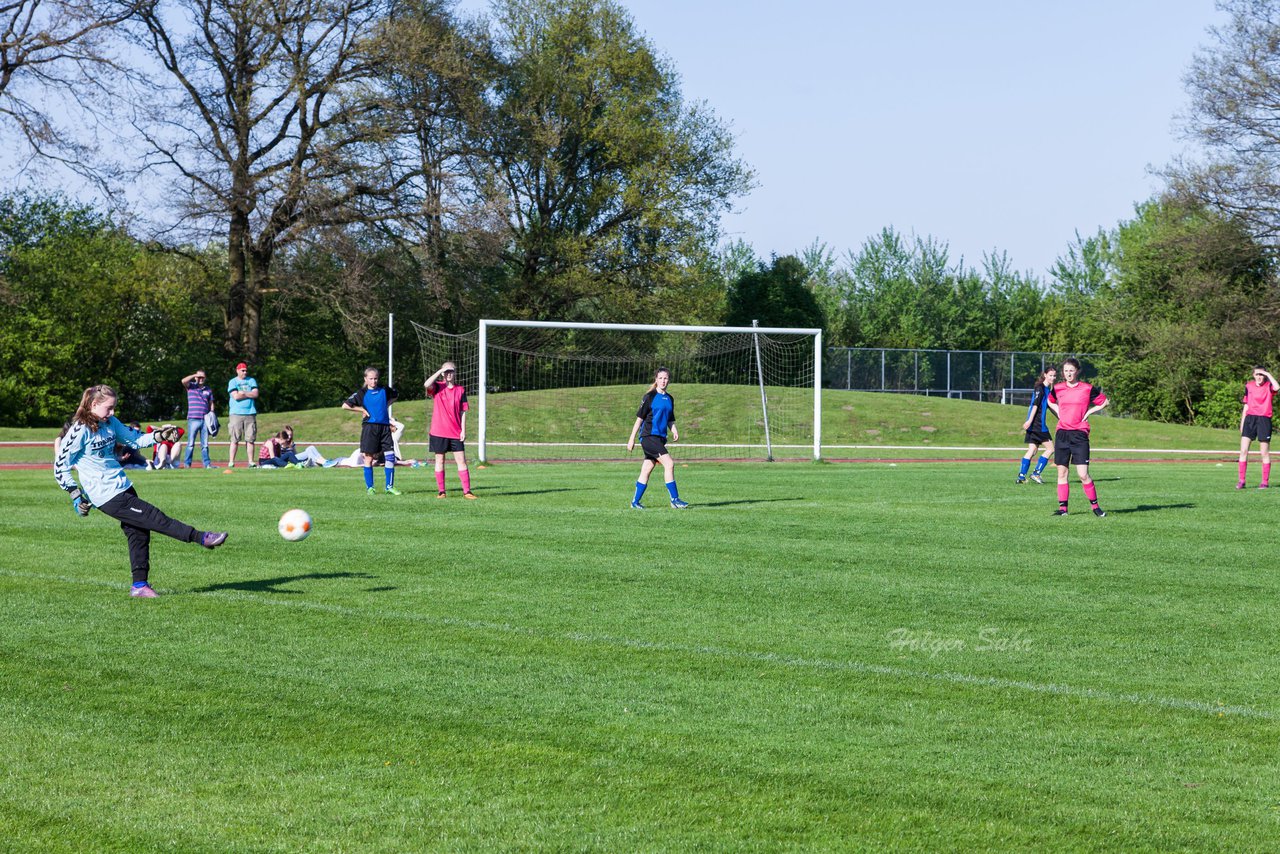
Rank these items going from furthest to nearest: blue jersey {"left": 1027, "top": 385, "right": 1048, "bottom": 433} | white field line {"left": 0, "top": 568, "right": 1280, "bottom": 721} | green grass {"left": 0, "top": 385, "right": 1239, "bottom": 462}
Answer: green grass {"left": 0, "top": 385, "right": 1239, "bottom": 462}
blue jersey {"left": 1027, "top": 385, "right": 1048, "bottom": 433}
white field line {"left": 0, "top": 568, "right": 1280, "bottom": 721}

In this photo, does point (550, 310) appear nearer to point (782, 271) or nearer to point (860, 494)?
point (782, 271)

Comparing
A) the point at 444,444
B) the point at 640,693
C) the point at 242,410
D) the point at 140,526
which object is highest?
the point at 242,410

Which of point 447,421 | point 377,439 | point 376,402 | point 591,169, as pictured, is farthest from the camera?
point 591,169

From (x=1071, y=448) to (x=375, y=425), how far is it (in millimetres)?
9631

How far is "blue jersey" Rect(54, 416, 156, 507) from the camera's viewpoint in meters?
9.78

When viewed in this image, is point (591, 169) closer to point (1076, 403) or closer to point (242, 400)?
point (242, 400)

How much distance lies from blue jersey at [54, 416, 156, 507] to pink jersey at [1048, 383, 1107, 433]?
1102 centimetres

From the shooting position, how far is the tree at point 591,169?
53.7 m

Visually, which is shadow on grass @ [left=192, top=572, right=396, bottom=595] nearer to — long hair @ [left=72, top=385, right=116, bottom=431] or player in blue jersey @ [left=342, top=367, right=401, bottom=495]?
long hair @ [left=72, top=385, right=116, bottom=431]

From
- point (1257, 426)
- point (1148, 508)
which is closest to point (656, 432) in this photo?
point (1148, 508)

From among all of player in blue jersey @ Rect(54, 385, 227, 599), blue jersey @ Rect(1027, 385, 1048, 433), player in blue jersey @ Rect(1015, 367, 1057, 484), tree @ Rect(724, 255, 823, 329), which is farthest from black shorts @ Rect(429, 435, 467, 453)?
tree @ Rect(724, 255, 823, 329)

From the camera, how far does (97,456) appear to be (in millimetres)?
9883

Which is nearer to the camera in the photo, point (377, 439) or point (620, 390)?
point (377, 439)

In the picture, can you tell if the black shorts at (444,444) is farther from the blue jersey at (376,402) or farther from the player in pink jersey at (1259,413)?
the player in pink jersey at (1259,413)
